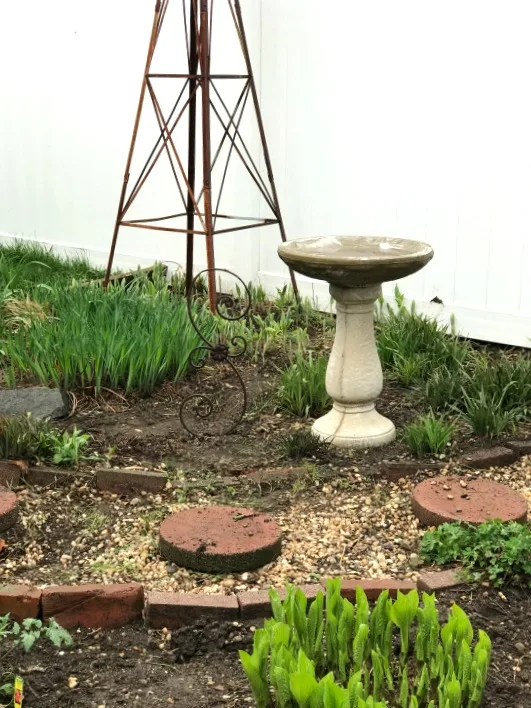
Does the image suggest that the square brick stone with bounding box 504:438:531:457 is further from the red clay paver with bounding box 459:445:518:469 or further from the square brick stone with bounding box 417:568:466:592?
the square brick stone with bounding box 417:568:466:592

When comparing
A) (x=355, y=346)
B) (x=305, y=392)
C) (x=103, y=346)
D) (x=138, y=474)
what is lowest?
(x=138, y=474)

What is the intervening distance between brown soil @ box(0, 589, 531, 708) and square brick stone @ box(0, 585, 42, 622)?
17cm

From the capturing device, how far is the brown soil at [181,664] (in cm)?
300

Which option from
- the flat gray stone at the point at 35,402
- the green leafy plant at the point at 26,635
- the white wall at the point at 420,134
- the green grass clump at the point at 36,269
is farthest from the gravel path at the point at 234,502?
the green grass clump at the point at 36,269

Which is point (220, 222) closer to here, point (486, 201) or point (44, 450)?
point (486, 201)

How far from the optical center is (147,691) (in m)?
3.05

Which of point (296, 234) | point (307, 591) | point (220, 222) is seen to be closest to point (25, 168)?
point (220, 222)

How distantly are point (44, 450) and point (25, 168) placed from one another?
5216mm

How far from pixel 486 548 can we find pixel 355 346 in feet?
4.74

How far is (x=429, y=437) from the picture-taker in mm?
4668

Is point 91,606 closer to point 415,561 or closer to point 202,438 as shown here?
point 415,561

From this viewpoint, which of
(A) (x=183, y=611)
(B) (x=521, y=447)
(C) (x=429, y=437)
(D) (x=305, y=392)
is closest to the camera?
(A) (x=183, y=611)

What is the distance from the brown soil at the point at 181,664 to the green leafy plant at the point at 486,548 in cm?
8

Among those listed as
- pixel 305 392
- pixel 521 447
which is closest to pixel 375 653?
pixel 521 447
